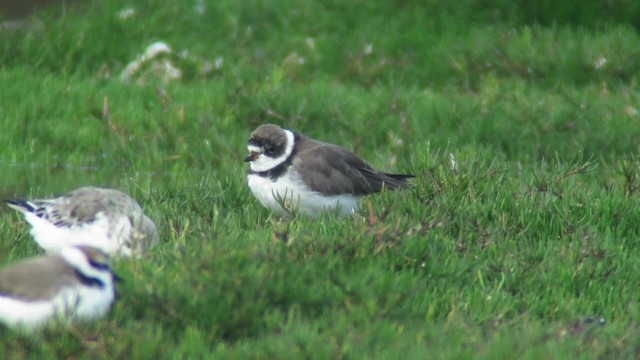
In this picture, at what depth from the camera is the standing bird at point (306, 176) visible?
24.3 feet

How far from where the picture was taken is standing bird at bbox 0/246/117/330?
197 inches

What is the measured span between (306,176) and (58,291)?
2750 millimetres

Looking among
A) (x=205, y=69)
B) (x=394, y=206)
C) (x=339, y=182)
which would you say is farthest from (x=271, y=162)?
(x=205, y=69)

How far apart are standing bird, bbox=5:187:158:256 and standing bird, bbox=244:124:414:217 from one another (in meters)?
1.13

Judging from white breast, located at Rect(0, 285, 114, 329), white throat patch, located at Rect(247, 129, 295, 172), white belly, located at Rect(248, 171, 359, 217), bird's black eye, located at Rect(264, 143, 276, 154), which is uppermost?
white breast, located at Rect(0, 285, 114, 329)

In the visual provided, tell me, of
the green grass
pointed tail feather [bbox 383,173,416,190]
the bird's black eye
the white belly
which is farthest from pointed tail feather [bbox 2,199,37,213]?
pointed tail feather [bbox 383,173,416,190]

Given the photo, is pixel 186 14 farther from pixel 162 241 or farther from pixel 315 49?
pixel 162 241

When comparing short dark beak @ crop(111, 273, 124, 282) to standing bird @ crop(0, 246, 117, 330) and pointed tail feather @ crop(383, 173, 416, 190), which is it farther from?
pointed tail feather @ crop(383, 173, 416, 190)

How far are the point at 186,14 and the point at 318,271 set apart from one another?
25.1ft

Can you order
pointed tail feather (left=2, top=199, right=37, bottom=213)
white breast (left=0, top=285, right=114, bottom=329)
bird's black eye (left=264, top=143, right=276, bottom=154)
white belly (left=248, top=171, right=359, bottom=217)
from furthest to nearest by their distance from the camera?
bird's black eye (left=264, top=143, right=276, bottom=154) < white belly (left=248, top=171, right=359, bottom=217) < pointed tail feather (left=2, top=199, right=37, bottom=213) < white breast (left=0, top=285, right=114, bottom=329)

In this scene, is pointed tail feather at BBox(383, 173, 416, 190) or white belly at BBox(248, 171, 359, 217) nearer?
white belly at BBox(248, 171, 359, 217)

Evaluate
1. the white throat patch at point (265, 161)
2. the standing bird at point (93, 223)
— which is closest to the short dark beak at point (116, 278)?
the standing bird at point (93, 223)

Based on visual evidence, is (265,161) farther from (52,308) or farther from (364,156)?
(52,308)

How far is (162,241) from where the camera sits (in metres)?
6.72
